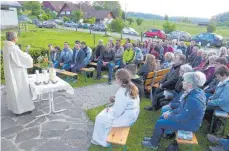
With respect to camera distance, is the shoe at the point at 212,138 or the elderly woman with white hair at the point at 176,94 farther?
the elderly woman with white hair at the point at 176,94

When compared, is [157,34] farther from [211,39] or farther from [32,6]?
[32,6]

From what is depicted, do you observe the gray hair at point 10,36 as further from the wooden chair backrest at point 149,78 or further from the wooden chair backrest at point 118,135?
the wooden chair backrest at point 149,78

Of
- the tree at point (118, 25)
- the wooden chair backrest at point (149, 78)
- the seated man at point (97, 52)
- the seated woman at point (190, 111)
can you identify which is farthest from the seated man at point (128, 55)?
the tree at point (118, 25)

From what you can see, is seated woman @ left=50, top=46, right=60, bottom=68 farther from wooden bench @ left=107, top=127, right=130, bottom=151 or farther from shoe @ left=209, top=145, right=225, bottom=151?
shoe @ left=209, top=145, right=225, bottom=151

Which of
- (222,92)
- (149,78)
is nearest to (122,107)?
(222,92)

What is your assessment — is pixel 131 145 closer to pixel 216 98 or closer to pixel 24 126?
pixel 216 98

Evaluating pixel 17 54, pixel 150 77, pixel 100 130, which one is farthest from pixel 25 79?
pixel 150 77

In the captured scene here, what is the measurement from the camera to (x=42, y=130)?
4.77 metres

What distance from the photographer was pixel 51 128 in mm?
4859

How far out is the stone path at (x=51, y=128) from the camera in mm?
4244

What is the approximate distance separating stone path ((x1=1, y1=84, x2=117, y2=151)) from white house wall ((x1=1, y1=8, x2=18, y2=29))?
2123cm

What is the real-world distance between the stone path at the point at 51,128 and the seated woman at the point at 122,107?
0.64 metres

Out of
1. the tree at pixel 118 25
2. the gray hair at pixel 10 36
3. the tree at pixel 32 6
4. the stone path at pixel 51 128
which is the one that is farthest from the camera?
the tree at pixel 32 6

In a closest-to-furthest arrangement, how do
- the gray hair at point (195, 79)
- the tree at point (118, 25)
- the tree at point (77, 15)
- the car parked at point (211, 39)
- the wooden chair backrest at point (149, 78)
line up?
the gray hair at point (195, 79) → the wooden chair backrest at point (149, 78) → the car parked at point (211, 39) → the tree at point (118, 25) → the tree at point (77, 15)
